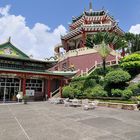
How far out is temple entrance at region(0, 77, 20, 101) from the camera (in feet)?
93.8

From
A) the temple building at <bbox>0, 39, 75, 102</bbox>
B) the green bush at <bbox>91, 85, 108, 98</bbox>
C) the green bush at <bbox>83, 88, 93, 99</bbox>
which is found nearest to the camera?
the green bush at <bbox>91, 85, 108, 98</bbox>

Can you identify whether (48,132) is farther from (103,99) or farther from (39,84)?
(39,84)

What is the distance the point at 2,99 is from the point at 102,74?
1566 cm

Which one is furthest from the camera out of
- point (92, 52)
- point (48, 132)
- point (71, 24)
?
point (71, 24)

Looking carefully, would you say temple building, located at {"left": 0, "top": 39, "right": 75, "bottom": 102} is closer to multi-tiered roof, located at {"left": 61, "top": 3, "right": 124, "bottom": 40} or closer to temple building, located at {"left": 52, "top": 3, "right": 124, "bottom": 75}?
temple building, located at {"left": 52, "top": 3, "right": 124, "bottom": 75}

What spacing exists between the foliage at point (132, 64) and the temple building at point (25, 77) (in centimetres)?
998

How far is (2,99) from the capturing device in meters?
28.4

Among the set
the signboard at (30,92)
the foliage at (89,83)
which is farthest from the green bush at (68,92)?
the signboard at (30,92)

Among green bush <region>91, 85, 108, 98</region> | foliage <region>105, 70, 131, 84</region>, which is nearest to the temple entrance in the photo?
green bush <region>91, 85, 108, 98</region>

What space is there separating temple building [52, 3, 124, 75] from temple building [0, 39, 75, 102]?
5194 millimetres

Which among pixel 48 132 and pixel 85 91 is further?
pixel 85 91

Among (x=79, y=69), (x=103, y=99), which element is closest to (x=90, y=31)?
(x=79, y=69)

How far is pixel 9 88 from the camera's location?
29.3 meters

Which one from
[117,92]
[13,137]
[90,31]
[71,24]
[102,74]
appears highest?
[71,24]
